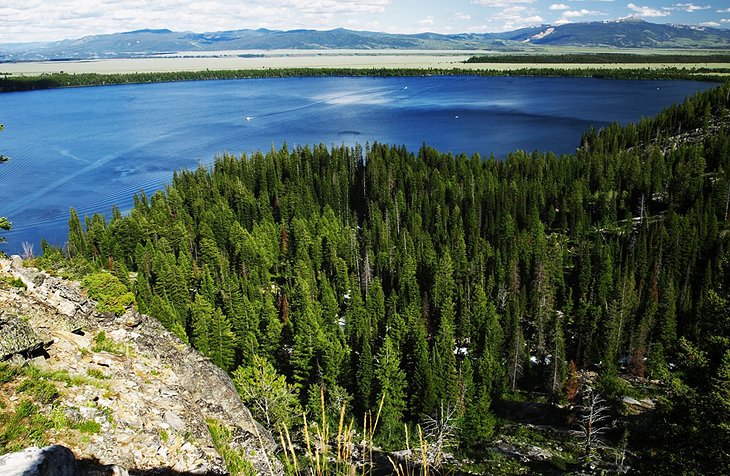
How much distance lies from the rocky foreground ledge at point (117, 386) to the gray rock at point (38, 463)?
3.83 meters

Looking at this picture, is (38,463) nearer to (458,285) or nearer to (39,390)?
(39,390)

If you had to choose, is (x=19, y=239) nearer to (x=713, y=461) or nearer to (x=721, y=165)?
(x=713, y=461)

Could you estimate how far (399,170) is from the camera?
114 m

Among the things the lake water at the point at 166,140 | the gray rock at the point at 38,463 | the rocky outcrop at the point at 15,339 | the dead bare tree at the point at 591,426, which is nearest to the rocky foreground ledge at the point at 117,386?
the rocky outcrop at the point at 15,339

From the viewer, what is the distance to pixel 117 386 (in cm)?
1941

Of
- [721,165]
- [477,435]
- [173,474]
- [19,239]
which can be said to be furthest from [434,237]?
[173,474]

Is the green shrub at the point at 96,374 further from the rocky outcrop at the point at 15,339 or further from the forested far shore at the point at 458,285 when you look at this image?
the forested far shore at the point at 458,285

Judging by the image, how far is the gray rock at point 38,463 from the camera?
9419mm

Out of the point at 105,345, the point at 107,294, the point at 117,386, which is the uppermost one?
the point at 107,294

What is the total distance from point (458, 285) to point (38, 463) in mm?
65775

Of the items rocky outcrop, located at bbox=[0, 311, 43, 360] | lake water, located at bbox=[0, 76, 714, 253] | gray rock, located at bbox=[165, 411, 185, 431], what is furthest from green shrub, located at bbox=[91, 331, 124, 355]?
lake water, located at bbox=[0, 76, 714, 253]

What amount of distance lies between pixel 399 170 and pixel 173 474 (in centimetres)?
10118

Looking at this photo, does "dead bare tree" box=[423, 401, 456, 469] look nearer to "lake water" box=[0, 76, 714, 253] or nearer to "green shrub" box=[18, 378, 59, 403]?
"green shrub" box=[18, 378, 59, 403]

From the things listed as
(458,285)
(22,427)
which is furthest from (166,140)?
(22,427)
